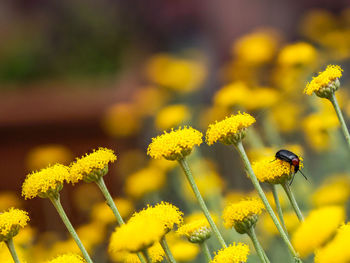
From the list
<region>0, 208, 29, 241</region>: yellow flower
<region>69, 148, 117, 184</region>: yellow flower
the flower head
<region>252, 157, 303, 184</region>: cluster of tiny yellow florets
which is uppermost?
<region>69, 148, 117, 184</region>: yellow flower

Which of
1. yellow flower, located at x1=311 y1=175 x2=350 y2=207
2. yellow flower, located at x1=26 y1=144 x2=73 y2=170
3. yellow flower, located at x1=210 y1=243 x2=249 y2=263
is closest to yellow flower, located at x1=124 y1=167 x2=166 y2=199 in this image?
yellow flower, located at x1=311 y1=175 x2=350 y2=207

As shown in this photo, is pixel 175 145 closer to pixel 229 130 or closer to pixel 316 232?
pixel 229 130

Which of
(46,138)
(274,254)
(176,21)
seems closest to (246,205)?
(274,254)

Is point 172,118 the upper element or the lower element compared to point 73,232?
upper

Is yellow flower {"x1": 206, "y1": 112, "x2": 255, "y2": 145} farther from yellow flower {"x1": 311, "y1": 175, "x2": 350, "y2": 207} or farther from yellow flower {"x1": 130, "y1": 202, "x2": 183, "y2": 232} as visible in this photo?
yellow flower {"x1": 311, "y1": 175, "x2": 350, "y2": 207}

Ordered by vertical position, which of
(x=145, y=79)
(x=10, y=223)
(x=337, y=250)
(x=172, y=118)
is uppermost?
(x=145, y=79)

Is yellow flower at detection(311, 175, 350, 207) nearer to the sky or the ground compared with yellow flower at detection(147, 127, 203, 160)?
nearer to the ground

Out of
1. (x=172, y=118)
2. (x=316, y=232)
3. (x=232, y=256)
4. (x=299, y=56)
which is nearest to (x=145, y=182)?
(x=172, y=118)
